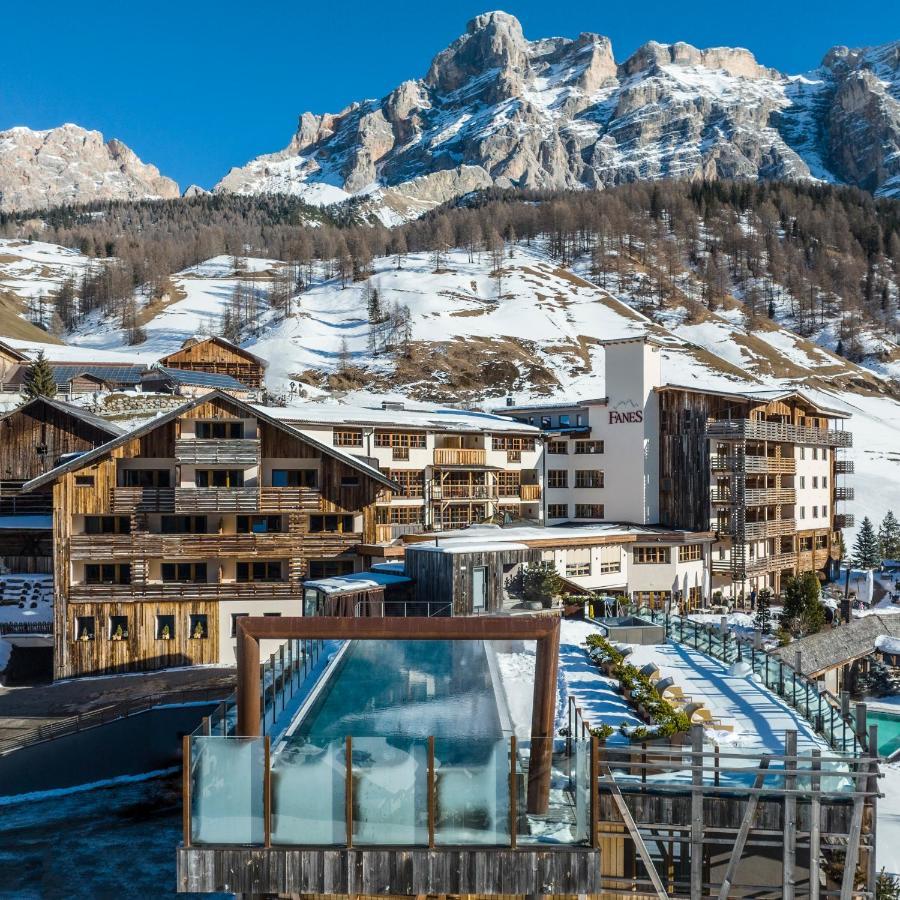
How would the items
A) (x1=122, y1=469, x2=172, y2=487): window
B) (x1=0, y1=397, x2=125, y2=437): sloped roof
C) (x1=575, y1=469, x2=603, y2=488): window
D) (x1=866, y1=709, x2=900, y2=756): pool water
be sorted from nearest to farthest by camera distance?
1. (x1=866, y1=709, x2=900, y2=756): pool water
2. (x1=122, y1=469, x2=172, y2=487): window
3. (x1=0, y1=397, x2=125, y2=437): sloped roof
4. (x1=575, y1=469, x2=603, y2=488): window

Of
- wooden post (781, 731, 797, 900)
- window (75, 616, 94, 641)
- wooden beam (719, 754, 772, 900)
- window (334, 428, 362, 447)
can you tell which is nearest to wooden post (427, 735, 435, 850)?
wooden beam (719, 754, 772, 900)

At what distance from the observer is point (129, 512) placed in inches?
1513

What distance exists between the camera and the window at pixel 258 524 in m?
40.4

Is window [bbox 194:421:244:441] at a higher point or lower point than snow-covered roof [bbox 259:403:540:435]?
lower

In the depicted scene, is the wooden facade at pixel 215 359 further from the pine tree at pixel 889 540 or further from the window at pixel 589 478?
the pine tree at pixel 889 540

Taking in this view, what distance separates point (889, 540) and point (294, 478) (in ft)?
150

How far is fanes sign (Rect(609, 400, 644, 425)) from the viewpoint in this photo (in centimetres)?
5688

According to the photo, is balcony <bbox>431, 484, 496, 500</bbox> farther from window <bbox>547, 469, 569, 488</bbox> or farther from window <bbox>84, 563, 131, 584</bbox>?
window <bbox>84, 563, 131, 584</bbox>

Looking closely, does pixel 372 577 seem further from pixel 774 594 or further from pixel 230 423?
pixel 774 594

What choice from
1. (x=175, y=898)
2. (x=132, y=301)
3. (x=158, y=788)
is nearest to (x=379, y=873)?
(x=175, y=898)

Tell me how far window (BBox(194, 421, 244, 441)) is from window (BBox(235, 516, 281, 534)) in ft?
12.6

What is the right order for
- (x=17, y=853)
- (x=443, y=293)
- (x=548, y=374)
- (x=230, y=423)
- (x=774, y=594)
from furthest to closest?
(x=443, y=293)
(x=548, y=374)
(x=774, y=594)
(x=230, y=423)
(x=17, y=853)

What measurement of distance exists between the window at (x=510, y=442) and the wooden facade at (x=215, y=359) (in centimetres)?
4552

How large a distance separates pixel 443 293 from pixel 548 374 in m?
39.8
